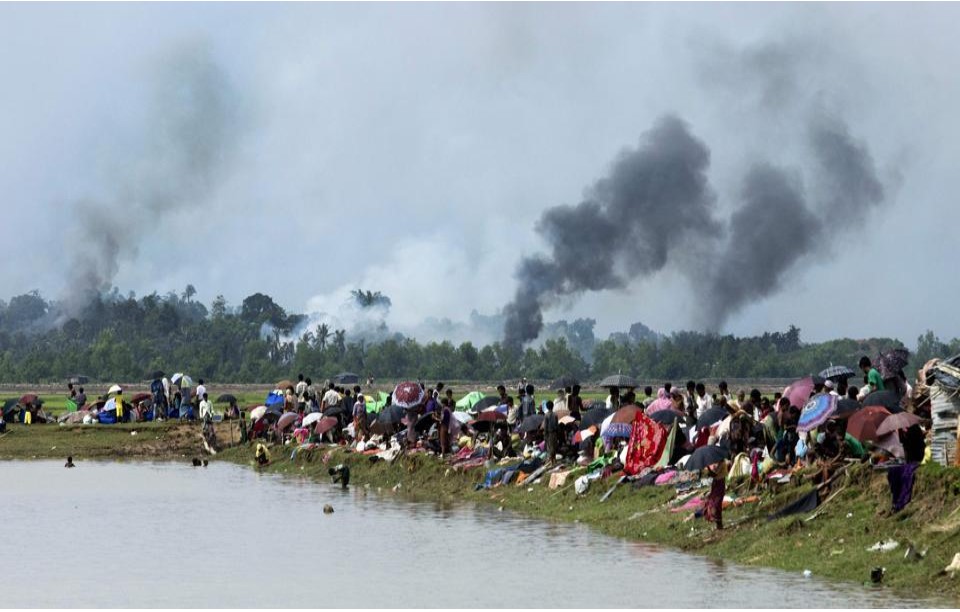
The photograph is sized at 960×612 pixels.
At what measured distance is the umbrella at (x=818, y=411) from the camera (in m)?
25.0

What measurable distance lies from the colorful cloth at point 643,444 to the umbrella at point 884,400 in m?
5.59

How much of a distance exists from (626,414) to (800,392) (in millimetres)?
3797

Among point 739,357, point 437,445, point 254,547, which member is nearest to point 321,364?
point 739,357

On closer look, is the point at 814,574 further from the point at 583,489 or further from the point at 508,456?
the point at 508,456

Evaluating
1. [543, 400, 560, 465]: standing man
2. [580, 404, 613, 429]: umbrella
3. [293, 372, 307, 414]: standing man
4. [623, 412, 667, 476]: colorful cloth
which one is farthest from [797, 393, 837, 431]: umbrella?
[293, 372, 307, 414]: standing man

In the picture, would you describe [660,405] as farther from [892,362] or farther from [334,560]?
[334,560]

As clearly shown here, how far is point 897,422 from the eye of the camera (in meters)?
23.5

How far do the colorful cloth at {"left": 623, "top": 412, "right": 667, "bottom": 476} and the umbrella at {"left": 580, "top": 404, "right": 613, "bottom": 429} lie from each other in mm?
2480

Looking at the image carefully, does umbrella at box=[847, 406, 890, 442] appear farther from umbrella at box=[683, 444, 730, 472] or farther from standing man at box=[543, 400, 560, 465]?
standing man at box=[543, 400, 560, 465]

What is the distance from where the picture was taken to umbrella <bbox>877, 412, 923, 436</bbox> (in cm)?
2347

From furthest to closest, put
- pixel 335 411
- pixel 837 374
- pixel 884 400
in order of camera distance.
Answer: pixel 335 411 < pixel 837 374 < pixel 884 400

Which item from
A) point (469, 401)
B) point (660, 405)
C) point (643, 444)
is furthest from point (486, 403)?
point (643, 444)

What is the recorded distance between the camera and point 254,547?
28.3 meters

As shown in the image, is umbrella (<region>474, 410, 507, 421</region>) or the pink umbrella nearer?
the pink umbrella
